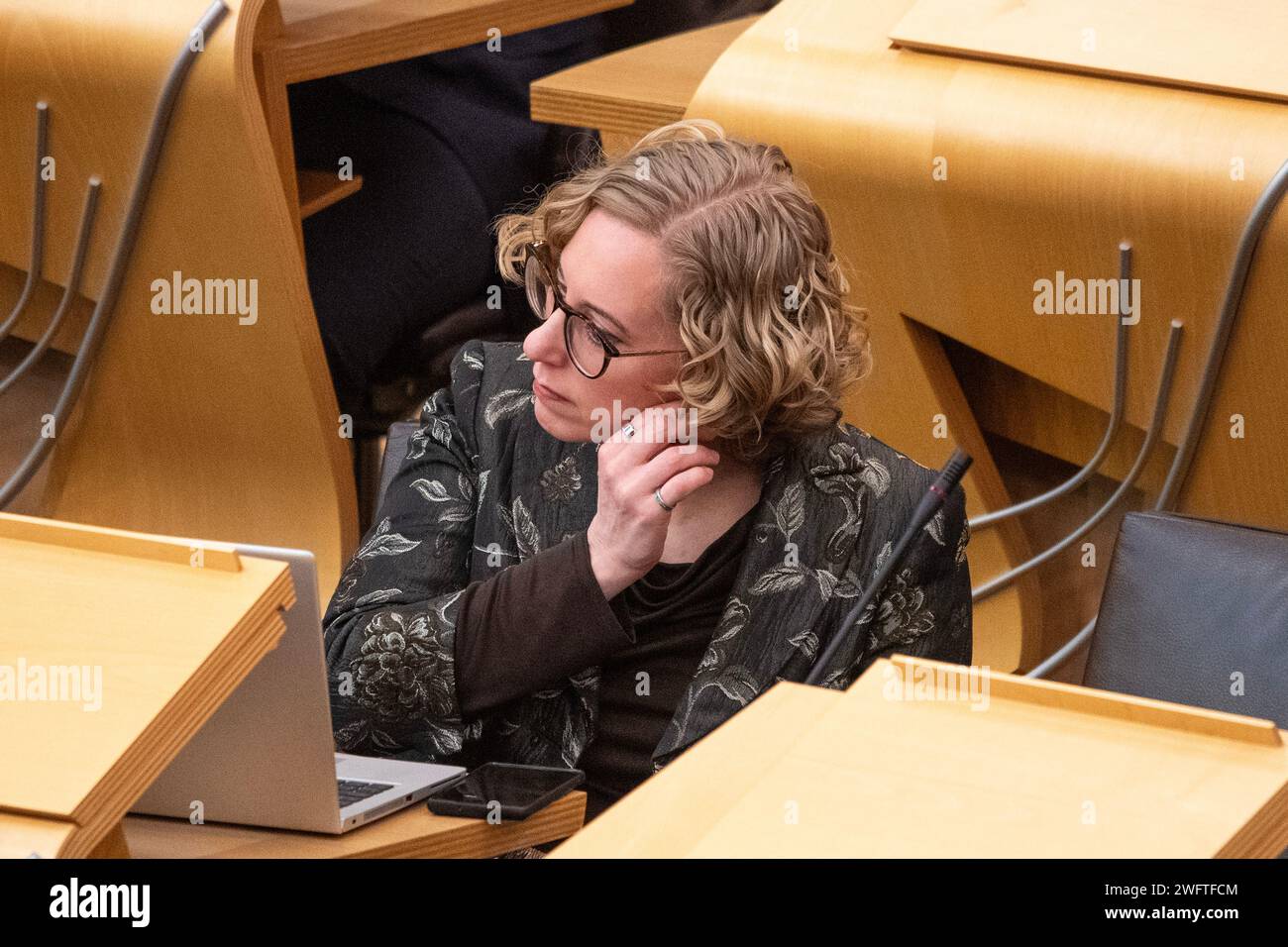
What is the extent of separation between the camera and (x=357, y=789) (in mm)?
1107

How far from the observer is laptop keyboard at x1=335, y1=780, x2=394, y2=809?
1083 millimetres

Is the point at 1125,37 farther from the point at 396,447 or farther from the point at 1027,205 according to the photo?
the point at 396,447

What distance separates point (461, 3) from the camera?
2131 millimetres

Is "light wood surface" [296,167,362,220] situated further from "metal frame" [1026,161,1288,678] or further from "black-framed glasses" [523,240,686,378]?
"metal frame" [1026,161,1288,678]

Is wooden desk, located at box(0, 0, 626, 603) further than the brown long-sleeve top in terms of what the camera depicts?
Yes

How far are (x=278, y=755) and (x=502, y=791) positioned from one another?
172mm

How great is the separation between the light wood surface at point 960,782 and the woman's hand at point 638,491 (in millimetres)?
342

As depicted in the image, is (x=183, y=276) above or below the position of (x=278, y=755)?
above

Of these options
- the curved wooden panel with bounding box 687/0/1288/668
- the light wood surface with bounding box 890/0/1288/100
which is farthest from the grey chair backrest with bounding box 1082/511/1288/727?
the light wood surface with bounding box 890/0/1288/100

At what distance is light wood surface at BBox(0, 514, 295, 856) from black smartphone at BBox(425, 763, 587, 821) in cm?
22

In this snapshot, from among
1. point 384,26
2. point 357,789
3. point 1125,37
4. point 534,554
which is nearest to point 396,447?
point 534,554

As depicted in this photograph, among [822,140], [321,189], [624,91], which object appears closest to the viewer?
[822,140]

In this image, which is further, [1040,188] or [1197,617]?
[1040,188]
